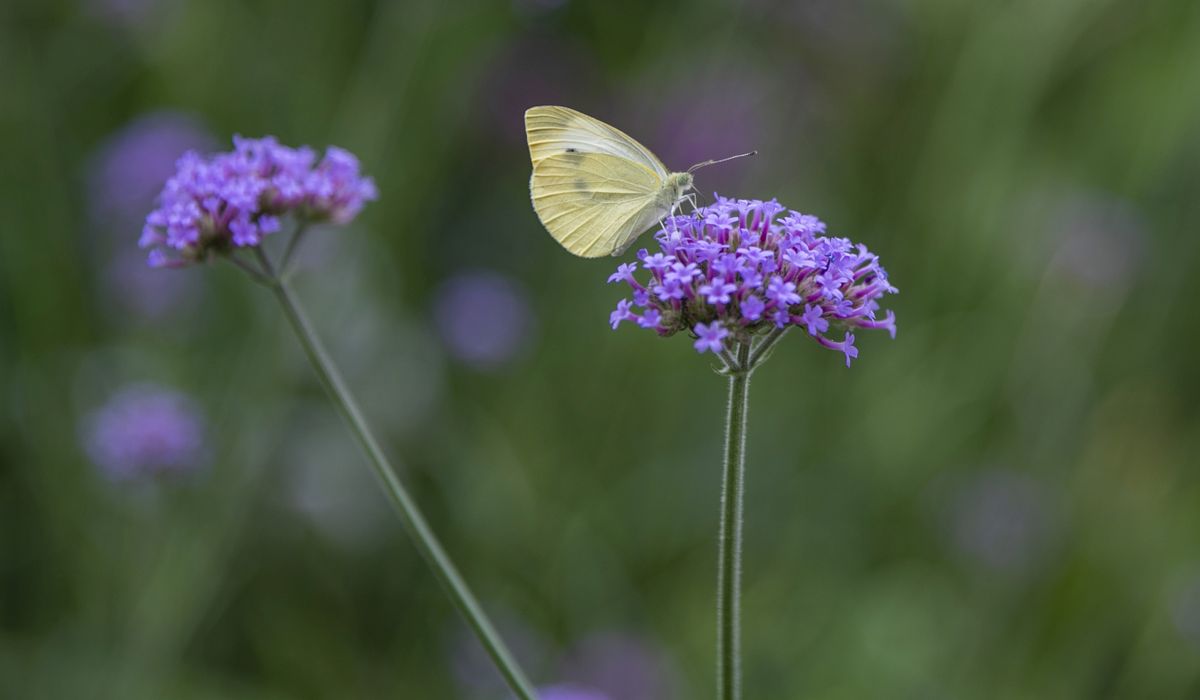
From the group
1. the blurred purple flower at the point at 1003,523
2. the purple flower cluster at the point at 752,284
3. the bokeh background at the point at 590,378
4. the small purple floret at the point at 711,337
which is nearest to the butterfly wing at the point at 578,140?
the purple flower cluster at the point at 752,284

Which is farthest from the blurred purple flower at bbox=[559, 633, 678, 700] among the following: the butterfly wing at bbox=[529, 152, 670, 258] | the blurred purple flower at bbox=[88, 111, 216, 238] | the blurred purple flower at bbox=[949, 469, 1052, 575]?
the blurred purple flower at bbox=[88, 111, 216, 238]

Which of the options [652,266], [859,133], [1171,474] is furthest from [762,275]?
[859,133]

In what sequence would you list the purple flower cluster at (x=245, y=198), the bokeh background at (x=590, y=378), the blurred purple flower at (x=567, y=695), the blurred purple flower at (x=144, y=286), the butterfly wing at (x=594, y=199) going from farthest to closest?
1. the blurred purple flower at (x=144, y=286)
2. the bokeh background at (x=590, y=378)
3. the blurred purple flower at (x=567, y=695)
4. the butterfly wing at (x=594, y=199)
5. the purple flower cluster at (x=245, y=198)

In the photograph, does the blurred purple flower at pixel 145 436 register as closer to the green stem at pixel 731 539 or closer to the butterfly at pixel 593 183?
the butterfly at pixel 593 183

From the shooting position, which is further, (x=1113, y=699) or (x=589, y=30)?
(x=589, y=30)

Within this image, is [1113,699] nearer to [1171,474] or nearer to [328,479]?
[1171,474]

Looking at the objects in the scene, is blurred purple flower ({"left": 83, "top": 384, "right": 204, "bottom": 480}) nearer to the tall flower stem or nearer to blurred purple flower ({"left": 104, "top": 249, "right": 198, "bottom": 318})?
blurred purple flower ({"left": 104, "top": 249, "right": 198, "bottom": 318})
